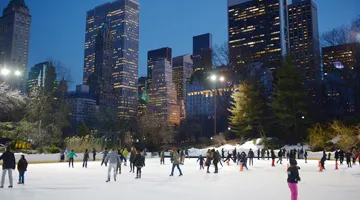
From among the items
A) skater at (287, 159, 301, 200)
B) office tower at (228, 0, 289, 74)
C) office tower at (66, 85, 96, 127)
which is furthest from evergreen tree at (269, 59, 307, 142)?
office tower at (66, 85, 96, 127)

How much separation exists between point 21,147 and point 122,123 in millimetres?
29221

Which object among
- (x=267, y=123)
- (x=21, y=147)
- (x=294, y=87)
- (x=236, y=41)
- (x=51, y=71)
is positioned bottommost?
(x=21, y=147)

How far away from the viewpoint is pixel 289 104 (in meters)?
49.1

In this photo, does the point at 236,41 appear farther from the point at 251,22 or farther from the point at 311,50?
the point at 311,50

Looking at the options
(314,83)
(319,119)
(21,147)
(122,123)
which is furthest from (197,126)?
(21,147)

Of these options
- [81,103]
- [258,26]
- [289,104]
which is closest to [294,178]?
[289,104]

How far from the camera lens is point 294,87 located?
163ft

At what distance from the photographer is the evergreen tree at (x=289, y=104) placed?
157ft

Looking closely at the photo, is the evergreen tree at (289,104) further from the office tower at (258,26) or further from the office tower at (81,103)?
the office tower at (81,103)

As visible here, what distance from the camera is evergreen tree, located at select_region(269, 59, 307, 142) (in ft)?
157

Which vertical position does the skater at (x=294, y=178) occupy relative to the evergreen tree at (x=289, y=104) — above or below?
below

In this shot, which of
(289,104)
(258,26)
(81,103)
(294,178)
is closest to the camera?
(294,178)

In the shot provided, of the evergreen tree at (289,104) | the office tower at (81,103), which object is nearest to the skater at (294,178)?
the evergreen tree at (289,104)

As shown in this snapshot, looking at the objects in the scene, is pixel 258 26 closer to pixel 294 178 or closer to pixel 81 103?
pixel 81 103
